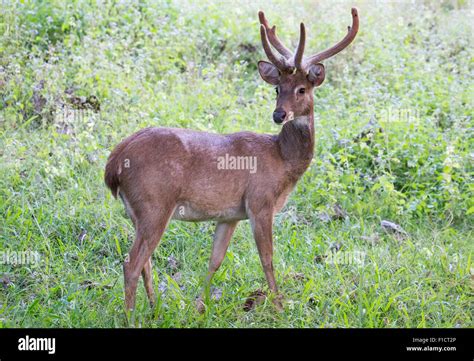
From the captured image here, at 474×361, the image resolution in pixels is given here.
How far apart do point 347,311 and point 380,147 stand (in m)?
2.72

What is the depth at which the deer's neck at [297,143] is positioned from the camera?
247 inches

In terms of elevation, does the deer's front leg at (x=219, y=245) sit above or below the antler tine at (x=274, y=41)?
below

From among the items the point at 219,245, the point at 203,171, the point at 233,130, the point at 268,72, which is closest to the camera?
the point at 203,171

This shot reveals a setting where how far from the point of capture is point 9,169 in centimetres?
751

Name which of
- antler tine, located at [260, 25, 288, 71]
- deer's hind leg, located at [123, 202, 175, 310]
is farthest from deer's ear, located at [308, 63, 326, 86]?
deer's hind leg, located at [123, 202, 175, 310]

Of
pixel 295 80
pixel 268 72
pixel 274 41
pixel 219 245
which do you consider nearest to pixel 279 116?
pixel 295 80

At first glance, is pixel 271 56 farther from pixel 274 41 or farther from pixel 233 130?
pixel 233 130

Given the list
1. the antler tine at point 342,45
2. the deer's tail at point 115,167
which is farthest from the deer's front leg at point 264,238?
the antler tine at point 342,45

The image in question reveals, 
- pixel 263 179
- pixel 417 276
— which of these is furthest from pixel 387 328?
pixel 263 179

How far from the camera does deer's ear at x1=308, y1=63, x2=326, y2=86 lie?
20.2 feet

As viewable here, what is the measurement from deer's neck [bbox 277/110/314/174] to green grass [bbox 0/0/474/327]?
0.85 m

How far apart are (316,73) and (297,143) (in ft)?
1.81

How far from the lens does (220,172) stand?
19.7 feet

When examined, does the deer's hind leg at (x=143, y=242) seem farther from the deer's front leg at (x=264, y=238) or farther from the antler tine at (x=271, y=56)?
the antler tine at (x=271, y=56)
